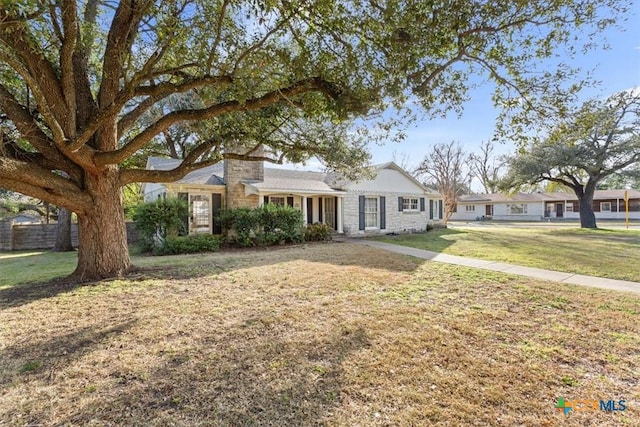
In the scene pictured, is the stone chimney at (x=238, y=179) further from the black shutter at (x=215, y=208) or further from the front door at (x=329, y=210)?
the front door at (x=329, y=210)

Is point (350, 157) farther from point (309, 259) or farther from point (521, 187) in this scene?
point (521, 187)

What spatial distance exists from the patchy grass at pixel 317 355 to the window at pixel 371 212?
11.5m

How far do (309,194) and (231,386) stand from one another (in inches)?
519

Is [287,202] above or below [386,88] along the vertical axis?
below

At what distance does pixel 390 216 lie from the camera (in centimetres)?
1827

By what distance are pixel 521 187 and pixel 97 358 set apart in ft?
88.8

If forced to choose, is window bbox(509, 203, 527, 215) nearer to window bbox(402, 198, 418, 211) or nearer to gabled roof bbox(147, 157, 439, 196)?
window bbox(402, 198, 418, 211)

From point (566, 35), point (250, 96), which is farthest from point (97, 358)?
point (566, 35)

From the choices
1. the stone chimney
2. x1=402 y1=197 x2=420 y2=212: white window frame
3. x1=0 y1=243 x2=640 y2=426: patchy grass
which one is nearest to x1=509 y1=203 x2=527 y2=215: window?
x1=402 y1=197 x2=420 y2=212: white window frame

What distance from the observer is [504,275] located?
681cm

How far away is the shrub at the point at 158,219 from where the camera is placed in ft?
36.0

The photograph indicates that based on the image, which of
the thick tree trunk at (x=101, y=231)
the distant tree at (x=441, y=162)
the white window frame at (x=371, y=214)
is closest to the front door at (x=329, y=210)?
the white window frame at (x=371, y=214)

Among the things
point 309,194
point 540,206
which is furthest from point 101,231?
point 540,206

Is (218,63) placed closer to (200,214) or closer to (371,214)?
(200,214)
